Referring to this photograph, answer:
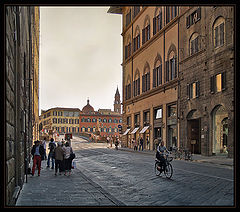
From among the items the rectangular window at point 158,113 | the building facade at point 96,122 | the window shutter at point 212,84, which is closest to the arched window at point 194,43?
the window shutter at point 212,84

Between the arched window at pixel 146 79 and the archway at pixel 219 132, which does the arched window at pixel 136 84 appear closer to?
the arched window at pixel 146 79

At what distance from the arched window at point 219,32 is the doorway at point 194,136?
7.39 meters

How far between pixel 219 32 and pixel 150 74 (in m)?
18.0

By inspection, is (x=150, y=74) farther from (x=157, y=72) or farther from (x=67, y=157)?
(x=67, y=157)

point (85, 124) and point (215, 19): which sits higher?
point (215, 19)

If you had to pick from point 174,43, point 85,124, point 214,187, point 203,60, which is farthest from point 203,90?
point 85,124

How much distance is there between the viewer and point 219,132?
29.0 meters

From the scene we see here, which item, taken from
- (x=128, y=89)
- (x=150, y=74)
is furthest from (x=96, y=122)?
(x=150, y=74)

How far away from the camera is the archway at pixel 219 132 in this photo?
94.5 feet

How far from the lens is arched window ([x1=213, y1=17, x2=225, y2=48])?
2740cm

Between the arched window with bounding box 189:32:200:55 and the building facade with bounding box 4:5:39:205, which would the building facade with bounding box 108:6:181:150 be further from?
the building facade with bounding box 4:5:39:205

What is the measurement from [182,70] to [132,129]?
1925cm
